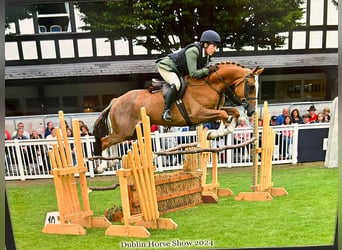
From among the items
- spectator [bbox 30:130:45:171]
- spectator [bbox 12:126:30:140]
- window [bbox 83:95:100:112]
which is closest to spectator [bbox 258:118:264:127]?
window [bbox 83:95:100:112]

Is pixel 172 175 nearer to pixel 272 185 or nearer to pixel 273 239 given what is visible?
pixel 272 185

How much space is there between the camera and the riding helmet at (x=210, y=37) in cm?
226

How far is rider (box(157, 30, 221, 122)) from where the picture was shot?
2283mm

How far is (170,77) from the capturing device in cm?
235

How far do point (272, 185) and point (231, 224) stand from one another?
0.46m

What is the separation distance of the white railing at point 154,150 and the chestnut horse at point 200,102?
4.0 inches

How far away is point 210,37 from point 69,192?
5.39ft

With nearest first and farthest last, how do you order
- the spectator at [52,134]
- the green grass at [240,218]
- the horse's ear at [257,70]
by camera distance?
the horse's ear at [257,70] < the spectator at [52,134] < the green grass at [240,218]

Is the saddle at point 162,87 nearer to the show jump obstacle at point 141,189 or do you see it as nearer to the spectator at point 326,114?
the show jump obstacle at point 141,189

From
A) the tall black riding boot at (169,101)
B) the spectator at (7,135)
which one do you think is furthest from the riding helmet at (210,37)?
the spectator at (7,135)

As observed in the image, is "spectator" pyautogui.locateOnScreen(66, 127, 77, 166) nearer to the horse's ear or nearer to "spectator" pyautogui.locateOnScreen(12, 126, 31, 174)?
"spectator" pyautogui.locateOnScreen(12, 126, 31, 174)

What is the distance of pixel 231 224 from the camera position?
2566mm

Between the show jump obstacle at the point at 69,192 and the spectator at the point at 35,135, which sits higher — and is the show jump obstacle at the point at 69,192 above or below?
below

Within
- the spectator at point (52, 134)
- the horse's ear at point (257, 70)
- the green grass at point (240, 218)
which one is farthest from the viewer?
the green grass at point (240, 218)
